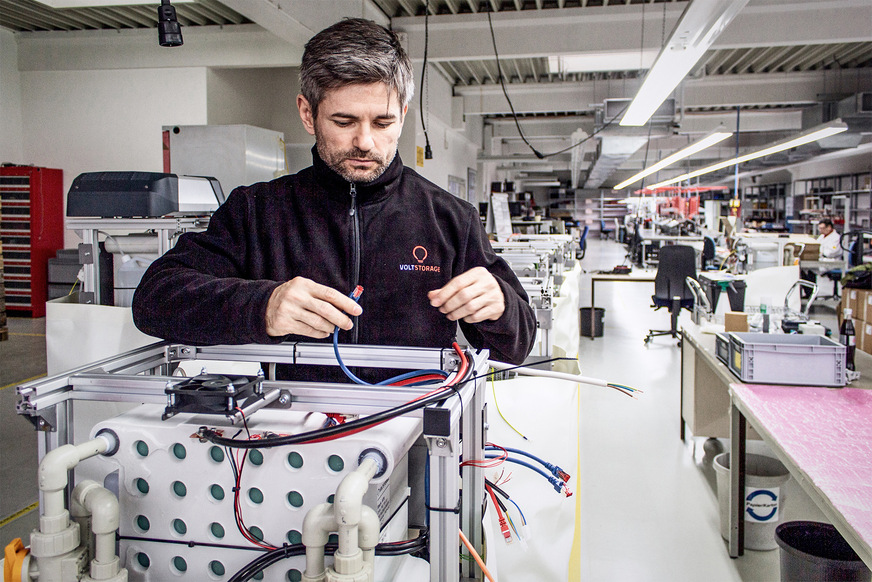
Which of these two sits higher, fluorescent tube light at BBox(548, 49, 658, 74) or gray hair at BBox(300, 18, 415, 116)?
fluorescent tube light at BBox(548, 49, 658, 74)

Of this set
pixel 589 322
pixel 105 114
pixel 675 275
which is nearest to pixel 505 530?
pixel 675 275

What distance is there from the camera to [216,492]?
780 millimetres

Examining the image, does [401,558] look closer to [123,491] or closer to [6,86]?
[123,491]

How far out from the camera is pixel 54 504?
0.70 metres

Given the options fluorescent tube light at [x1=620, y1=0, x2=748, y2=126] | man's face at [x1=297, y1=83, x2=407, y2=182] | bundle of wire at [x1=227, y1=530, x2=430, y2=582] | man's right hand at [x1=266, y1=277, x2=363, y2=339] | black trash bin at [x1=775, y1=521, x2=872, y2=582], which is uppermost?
fluorescent tube light at [x1=620, y1=0, x2=748, y2=126]

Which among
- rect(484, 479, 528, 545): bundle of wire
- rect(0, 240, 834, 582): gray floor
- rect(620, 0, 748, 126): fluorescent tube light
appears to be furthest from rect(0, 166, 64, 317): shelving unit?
rect(484, 479, 528, 545): bundle of wire

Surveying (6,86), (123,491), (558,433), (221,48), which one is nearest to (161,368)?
(123,491)

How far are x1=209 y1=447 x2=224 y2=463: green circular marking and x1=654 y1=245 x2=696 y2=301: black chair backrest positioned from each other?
5.42m

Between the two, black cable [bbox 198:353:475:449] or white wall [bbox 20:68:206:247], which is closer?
black cable [bbox 198:353:475:449]

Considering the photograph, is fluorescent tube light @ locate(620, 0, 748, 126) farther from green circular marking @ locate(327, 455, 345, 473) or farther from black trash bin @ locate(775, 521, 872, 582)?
green circular marking @ locate(327, 455, 345, 473)

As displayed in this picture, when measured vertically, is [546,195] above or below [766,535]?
above

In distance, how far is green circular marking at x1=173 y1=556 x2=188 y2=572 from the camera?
2.67ft

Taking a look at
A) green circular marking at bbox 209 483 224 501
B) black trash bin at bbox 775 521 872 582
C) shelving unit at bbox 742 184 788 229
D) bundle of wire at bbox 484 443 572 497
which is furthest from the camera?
shelving unit at bbox 742 184 788 229

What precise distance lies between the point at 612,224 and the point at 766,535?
27.7 meters
